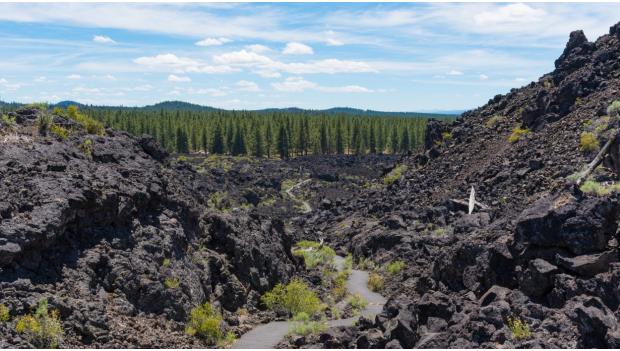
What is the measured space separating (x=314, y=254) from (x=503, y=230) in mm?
27368

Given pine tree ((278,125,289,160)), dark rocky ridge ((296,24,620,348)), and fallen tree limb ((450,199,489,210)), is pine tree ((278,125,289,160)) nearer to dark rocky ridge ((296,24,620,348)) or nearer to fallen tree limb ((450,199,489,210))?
dark rocky ridge ((296,24,620,348))

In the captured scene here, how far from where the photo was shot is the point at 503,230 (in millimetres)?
27281

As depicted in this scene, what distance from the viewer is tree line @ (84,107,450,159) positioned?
467ft

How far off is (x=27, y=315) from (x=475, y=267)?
1814 centimetres

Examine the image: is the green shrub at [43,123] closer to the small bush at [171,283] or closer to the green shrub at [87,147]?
the green shrub at [87,147]

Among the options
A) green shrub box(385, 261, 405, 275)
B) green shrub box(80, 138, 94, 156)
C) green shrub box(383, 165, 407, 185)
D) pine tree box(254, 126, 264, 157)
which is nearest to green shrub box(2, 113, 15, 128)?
green shrub box(80, 138, 94, 156)

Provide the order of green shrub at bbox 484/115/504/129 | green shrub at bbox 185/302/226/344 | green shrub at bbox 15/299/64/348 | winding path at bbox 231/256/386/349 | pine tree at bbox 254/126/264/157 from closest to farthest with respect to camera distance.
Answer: green shrub at bbox 15/299/64/348 → green shrub at bbox 185/302/226/344 → winding path at bbox 231/256/386/349 → green shrub at bbox 484/115/504/129 → pine tree at bbox 254/126/264/157

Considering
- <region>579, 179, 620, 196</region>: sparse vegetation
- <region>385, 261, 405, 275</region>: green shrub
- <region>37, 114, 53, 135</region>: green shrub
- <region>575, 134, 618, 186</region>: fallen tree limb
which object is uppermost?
<region>37, 114, 53, 135</region>: green shrub

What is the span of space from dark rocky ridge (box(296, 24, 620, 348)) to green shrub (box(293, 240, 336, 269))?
10.2ft

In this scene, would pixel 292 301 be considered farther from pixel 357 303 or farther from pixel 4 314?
pixel 4 314

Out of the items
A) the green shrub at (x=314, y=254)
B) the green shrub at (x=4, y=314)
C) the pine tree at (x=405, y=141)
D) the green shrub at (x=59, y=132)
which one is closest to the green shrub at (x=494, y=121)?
the green shrub at (x=314, y=254)

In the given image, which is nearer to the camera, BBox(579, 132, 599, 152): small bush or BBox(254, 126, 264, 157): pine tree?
BBox(579, 132, 599, 152): small bush

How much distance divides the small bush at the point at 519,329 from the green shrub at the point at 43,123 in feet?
78.2

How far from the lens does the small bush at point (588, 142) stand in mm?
41497
